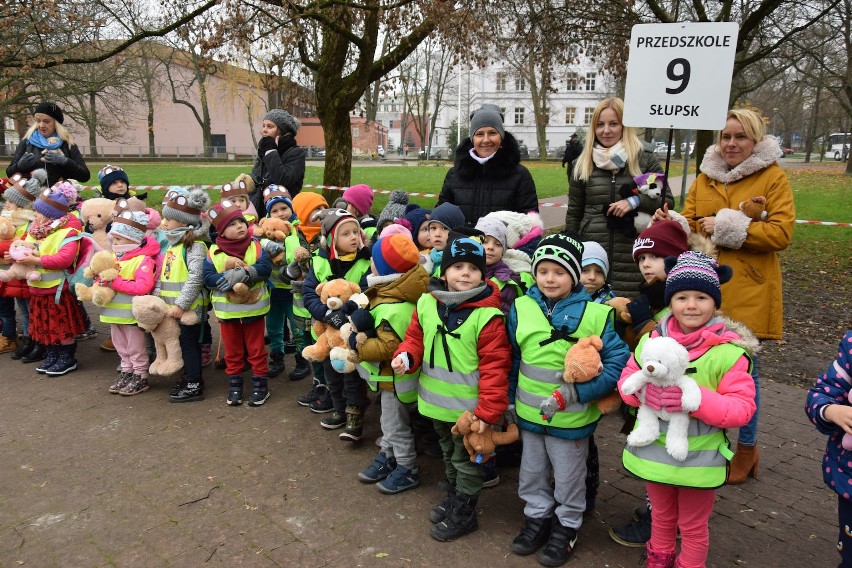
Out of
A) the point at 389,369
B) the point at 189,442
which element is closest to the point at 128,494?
the point at 189,442

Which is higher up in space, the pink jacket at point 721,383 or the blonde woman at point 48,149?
the blonde woman at point 48,149

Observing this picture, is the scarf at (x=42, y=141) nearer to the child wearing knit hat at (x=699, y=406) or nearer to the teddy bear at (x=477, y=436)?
the teddy bear at (x=477, y=436)

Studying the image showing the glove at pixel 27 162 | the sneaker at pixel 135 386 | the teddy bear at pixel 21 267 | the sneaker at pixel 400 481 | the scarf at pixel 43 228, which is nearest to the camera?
the sneaker at pixel 400 481

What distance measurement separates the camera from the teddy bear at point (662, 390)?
9.16 ft

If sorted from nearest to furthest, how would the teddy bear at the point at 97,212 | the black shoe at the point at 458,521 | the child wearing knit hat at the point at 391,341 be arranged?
1. the black shoe at the point at 458,521
2. the child wearing knit hat at the point at 391,341
3. the teddy bear at the point at 97,212

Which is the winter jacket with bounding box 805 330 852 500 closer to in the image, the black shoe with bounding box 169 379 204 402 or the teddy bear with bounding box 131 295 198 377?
the teddy bear with bounding box 131 295 198 377

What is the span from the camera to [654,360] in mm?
2818

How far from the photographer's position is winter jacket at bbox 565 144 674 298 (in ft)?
15.0

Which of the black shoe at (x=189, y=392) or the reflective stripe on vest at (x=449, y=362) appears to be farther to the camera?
the black shoe at (x=189, y=392)

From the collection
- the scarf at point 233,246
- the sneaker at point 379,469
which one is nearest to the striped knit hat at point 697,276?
the sneaker at point 379,469

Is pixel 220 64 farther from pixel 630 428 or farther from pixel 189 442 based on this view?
→ pixel 630 428

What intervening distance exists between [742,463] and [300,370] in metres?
3.94

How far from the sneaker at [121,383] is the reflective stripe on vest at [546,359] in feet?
13.5

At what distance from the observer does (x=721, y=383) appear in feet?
9.47
